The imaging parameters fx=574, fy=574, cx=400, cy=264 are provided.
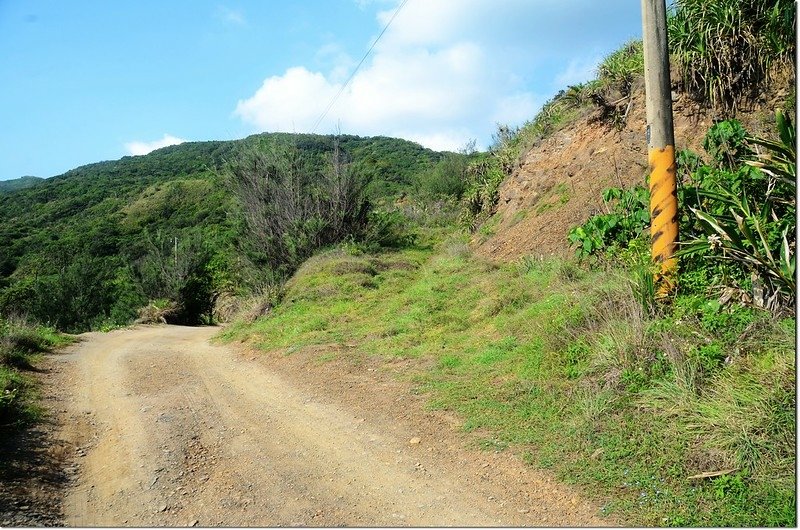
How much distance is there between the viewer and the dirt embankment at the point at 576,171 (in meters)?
10.8

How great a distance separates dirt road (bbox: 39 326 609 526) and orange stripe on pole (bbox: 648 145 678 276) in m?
3.01

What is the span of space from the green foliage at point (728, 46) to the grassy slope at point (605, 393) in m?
4.69

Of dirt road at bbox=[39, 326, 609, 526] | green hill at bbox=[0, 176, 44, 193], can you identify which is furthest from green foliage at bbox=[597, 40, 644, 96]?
green hill at bbox=[0, 176, 44, 193]

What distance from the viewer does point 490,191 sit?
17625mm

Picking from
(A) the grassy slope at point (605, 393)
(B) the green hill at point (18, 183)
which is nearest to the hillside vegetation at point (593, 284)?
(A) the grassy slope at point (605, 393)

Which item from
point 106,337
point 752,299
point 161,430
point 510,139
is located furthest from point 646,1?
point 106,337

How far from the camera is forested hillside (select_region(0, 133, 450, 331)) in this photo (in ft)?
73.9

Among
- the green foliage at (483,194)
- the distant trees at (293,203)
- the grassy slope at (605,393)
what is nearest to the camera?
the grassy slope at (605,393)

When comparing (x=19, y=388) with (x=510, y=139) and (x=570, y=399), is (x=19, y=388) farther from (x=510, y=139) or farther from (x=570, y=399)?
(x=510, y=139)

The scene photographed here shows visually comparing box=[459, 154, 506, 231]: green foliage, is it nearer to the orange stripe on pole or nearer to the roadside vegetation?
the roadside vegetation

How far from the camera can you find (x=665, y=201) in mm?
6293

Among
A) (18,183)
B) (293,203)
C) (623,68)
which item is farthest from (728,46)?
(18,183)

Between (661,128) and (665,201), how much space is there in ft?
2.65

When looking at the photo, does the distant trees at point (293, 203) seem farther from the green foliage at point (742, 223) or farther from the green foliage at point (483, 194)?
the green foliage at point (742, 223)
